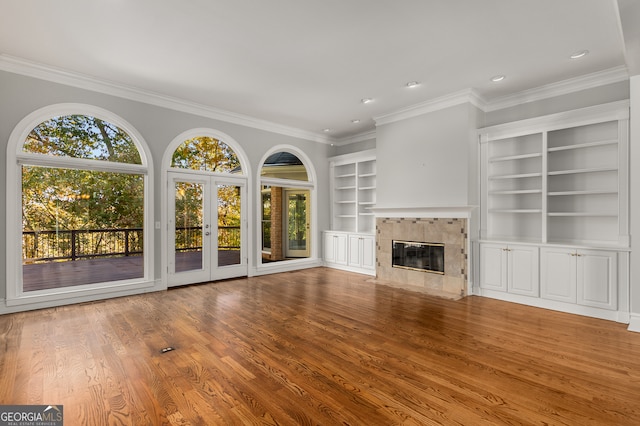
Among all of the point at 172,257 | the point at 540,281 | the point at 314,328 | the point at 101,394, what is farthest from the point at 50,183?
the point at 540,281

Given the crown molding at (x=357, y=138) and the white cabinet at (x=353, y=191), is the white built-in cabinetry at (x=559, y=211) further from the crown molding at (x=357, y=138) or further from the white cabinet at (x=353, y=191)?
the crown molding at (x=357, y=138)

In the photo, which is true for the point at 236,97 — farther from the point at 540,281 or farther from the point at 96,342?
the point at 540,281

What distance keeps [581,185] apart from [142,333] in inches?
235

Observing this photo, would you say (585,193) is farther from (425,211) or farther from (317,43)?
(317,43)

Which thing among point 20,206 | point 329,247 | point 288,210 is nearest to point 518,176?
point 329,247

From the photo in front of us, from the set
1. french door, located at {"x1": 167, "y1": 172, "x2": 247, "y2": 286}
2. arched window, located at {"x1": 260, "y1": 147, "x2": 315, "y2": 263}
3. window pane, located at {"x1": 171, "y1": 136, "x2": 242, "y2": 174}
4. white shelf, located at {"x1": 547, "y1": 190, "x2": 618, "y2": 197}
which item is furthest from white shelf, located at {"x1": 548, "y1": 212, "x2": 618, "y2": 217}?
window pane, located at {"x1": 171, "y1": 136, "x2": 242, "y2": 174}

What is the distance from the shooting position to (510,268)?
469cm

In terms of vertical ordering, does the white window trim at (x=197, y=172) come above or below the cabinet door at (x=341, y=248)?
above

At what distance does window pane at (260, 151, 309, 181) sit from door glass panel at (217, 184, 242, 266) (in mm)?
1110

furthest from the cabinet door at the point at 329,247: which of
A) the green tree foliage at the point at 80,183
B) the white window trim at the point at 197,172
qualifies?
the green tree foliage at the point at 80,183

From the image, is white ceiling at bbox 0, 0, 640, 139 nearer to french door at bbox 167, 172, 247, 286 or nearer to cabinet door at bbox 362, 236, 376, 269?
french door at bbox 167, 172, 247, 286

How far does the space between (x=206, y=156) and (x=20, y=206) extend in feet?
8.95

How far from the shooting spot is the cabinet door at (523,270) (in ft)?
14.6

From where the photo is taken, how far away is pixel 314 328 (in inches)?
141
